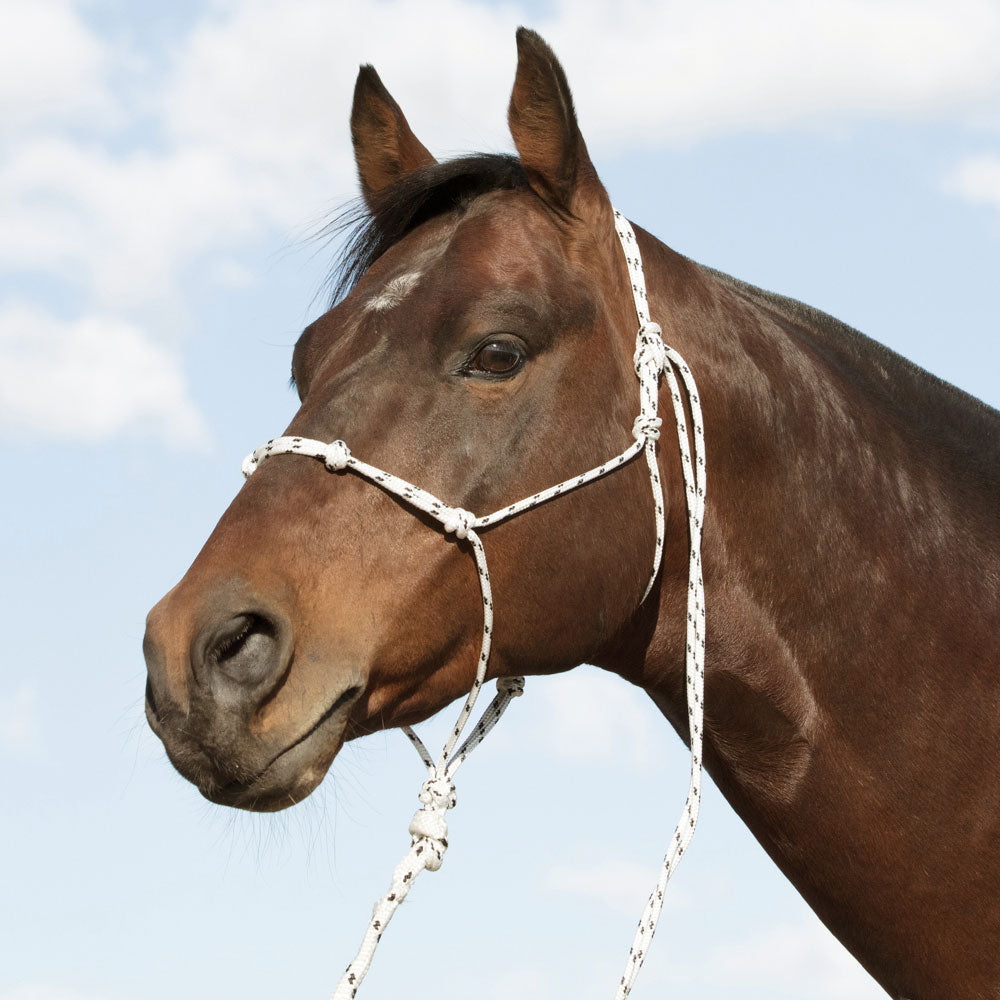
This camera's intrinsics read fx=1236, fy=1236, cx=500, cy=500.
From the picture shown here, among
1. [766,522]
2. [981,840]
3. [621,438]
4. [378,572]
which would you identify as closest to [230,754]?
[378,572]

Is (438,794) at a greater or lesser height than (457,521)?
lesser

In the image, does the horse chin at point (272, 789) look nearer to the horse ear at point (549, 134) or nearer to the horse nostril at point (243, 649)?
the horse nostril at point (243, 649)

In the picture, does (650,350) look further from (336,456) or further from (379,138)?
(379,138)

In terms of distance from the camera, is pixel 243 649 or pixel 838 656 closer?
pixel 243 649

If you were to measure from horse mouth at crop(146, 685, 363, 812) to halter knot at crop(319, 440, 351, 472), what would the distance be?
0.51 meters

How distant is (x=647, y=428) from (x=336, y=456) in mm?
834

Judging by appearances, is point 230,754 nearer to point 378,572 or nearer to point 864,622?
point 378,572

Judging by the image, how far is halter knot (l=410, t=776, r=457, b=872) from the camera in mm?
2957

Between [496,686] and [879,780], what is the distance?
41.7 inches

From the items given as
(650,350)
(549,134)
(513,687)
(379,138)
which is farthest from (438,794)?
(379,138)

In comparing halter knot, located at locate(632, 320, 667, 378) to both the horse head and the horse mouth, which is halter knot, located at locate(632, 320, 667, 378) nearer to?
the horse head

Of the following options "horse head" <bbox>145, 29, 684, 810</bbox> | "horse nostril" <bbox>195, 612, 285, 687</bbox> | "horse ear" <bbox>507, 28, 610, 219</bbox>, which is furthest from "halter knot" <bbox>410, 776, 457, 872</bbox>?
"horse ear" <bbox>507, 28, 610, 219</bbox>

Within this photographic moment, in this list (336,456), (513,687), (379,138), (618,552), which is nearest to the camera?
(336,456)

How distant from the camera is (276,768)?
2.70 m
